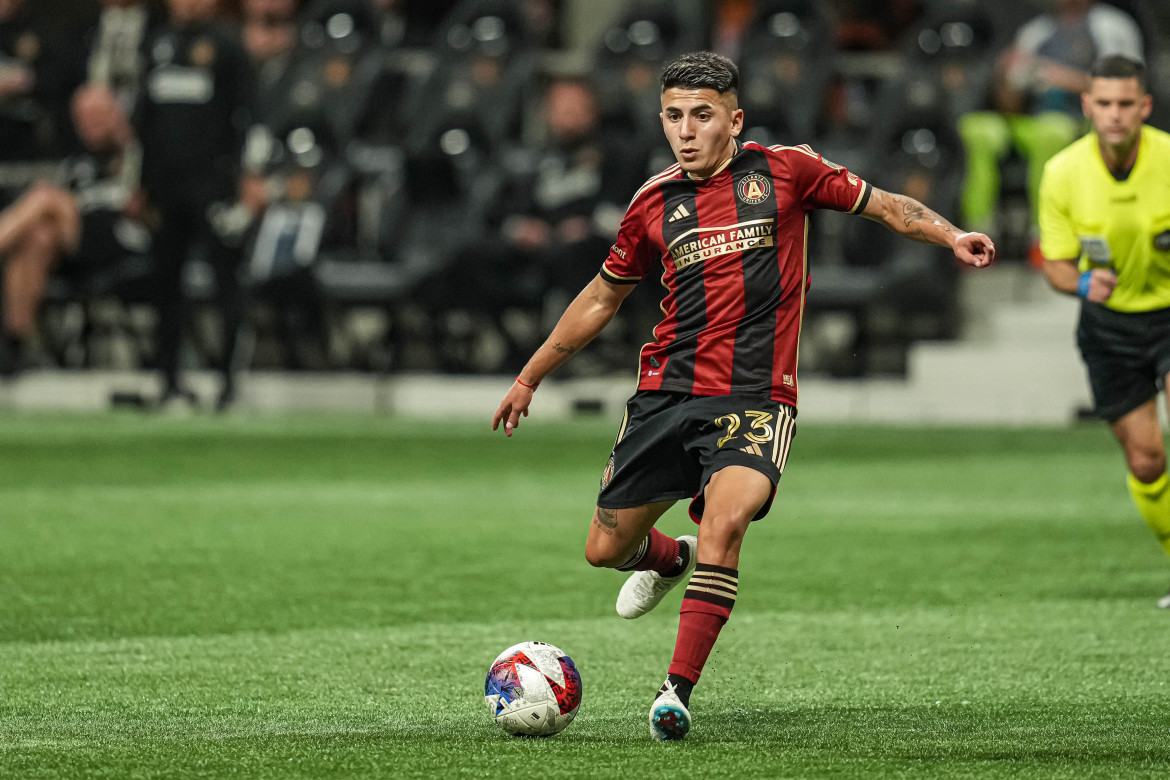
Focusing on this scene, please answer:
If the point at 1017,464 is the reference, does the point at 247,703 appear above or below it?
above

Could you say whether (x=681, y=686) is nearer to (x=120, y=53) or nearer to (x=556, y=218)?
(x=556, y=218)

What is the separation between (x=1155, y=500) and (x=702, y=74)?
309 centimetres

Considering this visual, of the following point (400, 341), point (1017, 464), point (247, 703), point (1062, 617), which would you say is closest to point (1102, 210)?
point (1062, 617)

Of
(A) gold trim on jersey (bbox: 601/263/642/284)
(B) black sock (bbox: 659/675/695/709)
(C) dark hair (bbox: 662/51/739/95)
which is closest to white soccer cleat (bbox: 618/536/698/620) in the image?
(A) gold trim on jersey (bbox: 601/263/642/284)

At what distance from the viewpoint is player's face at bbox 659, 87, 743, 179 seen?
18.1ft

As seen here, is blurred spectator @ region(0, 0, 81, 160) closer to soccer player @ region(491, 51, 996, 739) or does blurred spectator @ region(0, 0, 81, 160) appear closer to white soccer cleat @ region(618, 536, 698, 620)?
white soccer cleat @ region(618, 536, 698, 620)

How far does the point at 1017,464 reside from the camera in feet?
42.7

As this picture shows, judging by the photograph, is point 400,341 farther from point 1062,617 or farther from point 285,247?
point 1062,617

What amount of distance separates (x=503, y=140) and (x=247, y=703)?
1242 centimetres

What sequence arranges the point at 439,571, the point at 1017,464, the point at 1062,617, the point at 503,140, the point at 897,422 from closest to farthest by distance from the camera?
the point at 1062,617 < the point at 439,571 < the point at 1017,464 < the point at 897,422 < the point at 503,140

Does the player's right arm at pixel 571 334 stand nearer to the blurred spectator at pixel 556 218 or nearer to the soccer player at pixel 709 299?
the soccer player at pixel 709 299

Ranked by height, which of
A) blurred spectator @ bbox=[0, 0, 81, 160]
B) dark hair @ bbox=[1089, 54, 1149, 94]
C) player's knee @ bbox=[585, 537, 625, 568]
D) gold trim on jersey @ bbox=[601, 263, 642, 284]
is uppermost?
dark hair @ bbox=[1089, 54, 1149, 94]

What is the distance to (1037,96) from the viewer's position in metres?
16.1

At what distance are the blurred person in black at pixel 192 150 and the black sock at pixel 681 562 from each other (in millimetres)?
10366
